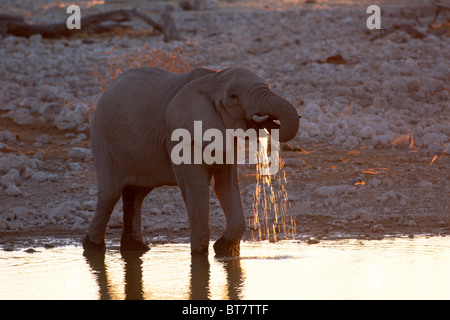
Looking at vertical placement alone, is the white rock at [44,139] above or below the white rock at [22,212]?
above

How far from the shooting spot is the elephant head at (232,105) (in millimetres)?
7222

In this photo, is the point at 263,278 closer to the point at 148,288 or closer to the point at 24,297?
the point at 148,288

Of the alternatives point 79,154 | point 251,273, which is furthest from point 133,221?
point 79,154

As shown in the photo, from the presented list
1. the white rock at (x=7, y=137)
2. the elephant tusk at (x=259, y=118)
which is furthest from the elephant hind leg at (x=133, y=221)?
the white rock at (x=7, y=137)

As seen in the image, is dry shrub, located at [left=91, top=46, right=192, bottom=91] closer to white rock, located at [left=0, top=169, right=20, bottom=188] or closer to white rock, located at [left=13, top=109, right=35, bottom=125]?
white rock, located at [left=13, top=109, right=35, bottom=125]

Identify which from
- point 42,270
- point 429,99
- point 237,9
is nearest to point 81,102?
point 429,99

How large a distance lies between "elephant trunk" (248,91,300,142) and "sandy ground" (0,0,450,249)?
2072 millimetres

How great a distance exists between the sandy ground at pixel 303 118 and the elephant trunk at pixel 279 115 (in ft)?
6.80

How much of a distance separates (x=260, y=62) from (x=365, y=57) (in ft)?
6.39

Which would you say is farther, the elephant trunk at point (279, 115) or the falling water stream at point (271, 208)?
the falling water stream at point (271, 208)

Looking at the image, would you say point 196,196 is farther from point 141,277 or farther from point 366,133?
point 366,133

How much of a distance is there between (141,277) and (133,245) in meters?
1.23

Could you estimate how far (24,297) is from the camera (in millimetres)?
6703

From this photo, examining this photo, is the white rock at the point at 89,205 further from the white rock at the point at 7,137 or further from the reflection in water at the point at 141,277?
the white rock at the point at 7,137
